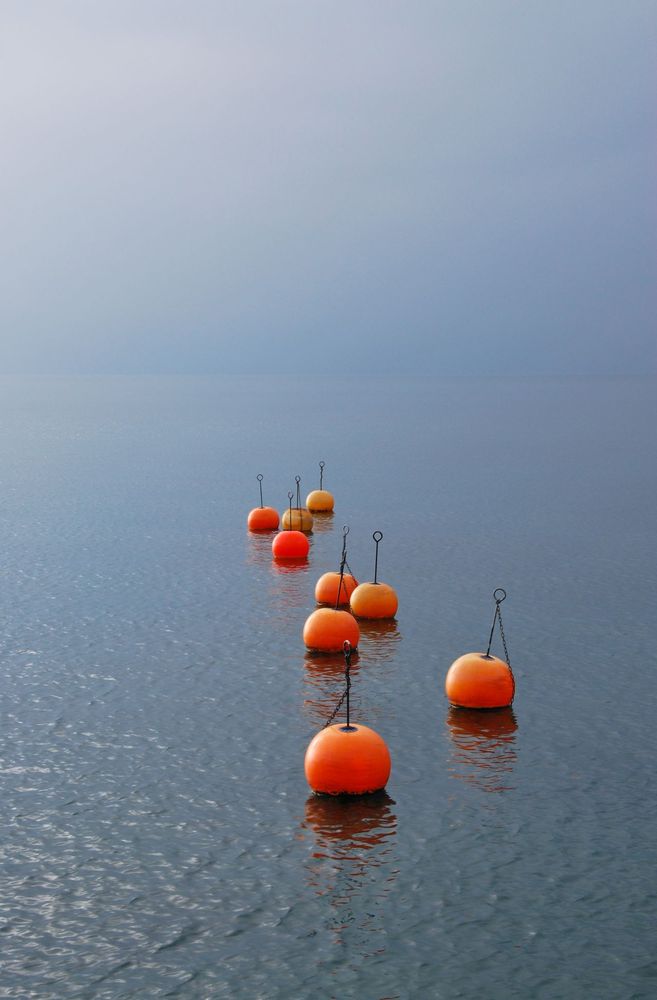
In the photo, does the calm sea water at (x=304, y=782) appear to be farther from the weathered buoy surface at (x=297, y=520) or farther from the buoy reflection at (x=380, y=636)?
the weathered buoy surface at (x=297, y=520)

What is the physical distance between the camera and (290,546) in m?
51.5

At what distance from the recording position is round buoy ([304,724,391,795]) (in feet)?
78.2

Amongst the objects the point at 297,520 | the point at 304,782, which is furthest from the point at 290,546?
the point at 304,782

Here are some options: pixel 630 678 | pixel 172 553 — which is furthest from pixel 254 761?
pixel 172 553

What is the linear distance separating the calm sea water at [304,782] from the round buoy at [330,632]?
808mm

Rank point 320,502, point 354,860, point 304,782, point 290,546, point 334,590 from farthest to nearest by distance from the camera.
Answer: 1. point 320,502
2. point 290,546
3. point 334,590
4. point 304,782
5. point 354,860

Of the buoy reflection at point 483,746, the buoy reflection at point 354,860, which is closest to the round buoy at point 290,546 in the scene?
the buoy reflection at point 483,746

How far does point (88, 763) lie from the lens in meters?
26.4

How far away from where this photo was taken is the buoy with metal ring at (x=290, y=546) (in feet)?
169

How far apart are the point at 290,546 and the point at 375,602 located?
40.7 ft

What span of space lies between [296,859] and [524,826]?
15.1 feet

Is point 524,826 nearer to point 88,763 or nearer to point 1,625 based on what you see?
point 88,763

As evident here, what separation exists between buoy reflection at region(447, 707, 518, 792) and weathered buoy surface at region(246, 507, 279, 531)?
101 feet

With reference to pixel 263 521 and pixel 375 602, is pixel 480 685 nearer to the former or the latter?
pixel 375 602
